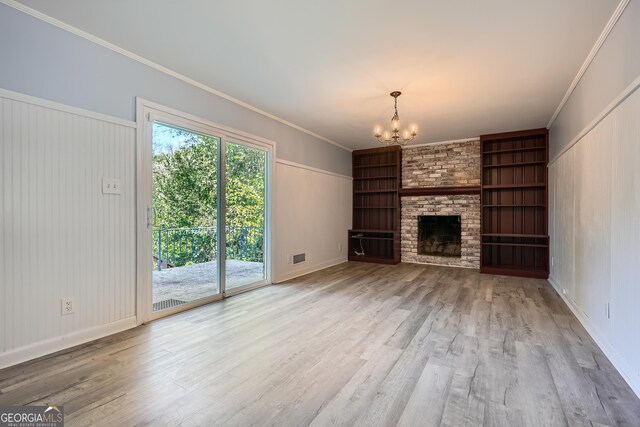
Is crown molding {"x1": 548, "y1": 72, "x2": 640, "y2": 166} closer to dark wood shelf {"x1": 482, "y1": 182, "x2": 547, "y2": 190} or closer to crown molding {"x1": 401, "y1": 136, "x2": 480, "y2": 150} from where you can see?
dark wood shelf {"x1": 482, "y1": 182, "x2": 547, "y2": 190}

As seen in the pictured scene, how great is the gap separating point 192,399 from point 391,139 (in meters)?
3.90

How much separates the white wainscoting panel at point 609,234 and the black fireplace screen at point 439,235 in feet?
8.74

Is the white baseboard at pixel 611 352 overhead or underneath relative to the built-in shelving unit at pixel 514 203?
underneath

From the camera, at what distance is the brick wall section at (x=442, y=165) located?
623 centimetres

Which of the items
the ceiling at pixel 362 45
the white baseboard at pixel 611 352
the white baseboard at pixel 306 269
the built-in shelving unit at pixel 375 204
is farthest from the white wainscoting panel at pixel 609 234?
the white baseboard at pixel 306 269

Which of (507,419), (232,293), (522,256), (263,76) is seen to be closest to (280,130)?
(263,76)

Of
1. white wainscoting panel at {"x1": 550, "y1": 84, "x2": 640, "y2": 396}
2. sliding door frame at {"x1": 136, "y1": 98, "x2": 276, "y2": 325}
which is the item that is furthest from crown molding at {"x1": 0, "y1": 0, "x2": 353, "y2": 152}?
white wainscoting panel at {"x1": 550, "y1": 84, "x2": 640, "y2": 396}

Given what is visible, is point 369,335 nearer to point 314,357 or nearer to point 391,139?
point 314,357

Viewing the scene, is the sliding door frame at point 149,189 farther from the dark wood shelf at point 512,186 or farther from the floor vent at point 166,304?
the dark wood shelf at point 512,186

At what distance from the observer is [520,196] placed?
5.78 meters

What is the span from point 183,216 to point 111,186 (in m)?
0.85

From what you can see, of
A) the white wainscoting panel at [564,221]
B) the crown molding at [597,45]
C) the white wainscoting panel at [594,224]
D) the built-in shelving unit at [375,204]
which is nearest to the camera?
the crown molding at [597,45]

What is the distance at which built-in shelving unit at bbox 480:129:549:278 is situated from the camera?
5.51m

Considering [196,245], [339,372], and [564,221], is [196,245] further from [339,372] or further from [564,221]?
[564,221]
